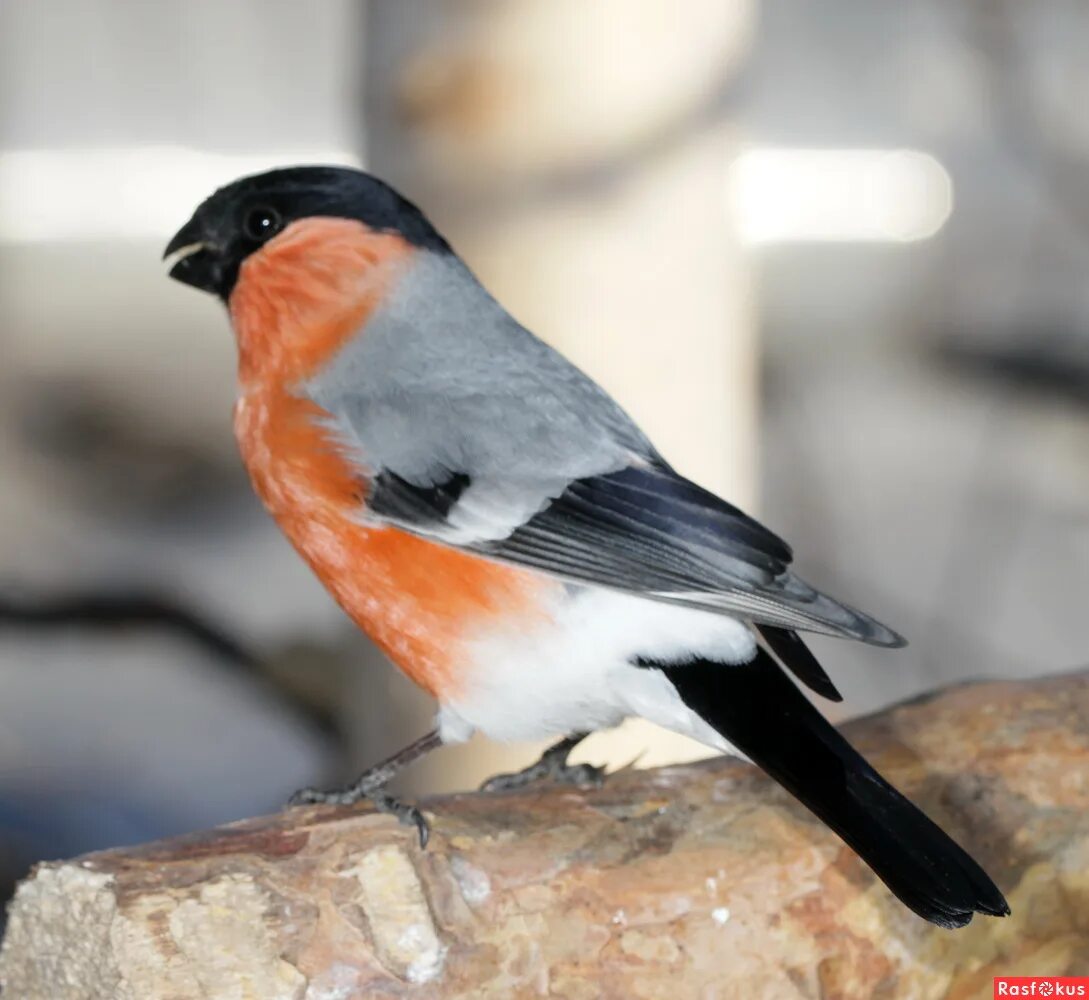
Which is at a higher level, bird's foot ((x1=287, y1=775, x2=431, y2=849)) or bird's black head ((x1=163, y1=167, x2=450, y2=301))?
bird's black head ((x1=163, y1=167, x2=450, y2=301))

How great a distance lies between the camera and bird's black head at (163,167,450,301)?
1313 millimetres

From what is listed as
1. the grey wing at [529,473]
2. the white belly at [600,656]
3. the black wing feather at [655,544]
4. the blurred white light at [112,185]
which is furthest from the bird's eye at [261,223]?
the blurred white light at [112,185]

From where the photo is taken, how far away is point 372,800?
1215mm

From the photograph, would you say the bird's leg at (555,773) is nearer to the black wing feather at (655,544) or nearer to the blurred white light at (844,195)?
the black wing feather at (655,544)

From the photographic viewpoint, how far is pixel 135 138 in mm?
2805

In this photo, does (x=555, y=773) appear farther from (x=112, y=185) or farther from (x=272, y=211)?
(x=112, y=185)

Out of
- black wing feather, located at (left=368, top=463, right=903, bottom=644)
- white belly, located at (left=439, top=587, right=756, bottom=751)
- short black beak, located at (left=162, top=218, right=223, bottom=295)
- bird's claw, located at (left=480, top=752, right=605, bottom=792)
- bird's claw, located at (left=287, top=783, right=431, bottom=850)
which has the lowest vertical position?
bird's claw, located at (left=480, top=752, right=605, bottom=792)

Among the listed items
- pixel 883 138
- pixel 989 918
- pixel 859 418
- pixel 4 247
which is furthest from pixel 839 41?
pixel 989 918

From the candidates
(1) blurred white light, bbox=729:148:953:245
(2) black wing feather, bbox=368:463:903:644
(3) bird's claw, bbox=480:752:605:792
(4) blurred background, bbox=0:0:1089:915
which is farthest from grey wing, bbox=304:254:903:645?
(1) blurred white light, bbox=729:148:953:245

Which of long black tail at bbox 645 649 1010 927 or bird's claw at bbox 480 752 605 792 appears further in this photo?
bird's claw at bbox 480 752 605 792

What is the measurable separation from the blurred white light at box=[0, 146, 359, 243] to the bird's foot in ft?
5.82

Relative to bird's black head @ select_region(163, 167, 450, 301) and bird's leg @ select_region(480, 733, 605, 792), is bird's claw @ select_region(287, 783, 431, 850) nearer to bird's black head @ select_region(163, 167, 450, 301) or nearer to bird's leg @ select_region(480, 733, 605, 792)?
bird's leg @ select_region(480, 733, 605, 792)

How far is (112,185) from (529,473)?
75.1 inches

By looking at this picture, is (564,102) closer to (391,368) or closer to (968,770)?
(391,368)
